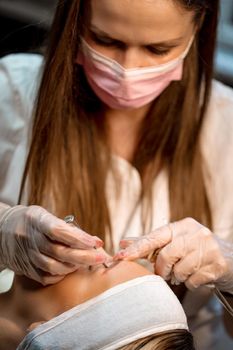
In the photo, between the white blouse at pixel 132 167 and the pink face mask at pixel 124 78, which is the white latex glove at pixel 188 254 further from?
the pink face mask at pixel 124 78

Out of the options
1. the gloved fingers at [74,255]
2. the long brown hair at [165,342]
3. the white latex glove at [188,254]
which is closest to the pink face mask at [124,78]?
the white latex glove at [188,254]

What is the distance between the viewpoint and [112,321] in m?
1.16

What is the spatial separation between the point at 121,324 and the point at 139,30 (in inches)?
24.0

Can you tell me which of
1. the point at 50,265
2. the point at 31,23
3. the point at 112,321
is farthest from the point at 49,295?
the point at 31,23

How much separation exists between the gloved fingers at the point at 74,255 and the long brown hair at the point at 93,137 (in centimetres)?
37

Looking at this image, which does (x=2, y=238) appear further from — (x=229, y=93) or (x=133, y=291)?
(x=229, y=93)

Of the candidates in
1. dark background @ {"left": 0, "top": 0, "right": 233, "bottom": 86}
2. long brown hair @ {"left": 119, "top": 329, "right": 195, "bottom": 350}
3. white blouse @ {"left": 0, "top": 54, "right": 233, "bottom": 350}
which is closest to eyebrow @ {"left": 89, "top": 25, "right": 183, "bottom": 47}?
white blouse @ {"left": 0, "top": 54, "right": 233, "bottom": 350}

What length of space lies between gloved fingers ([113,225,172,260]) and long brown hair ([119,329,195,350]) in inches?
6.8

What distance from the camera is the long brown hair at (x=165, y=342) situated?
1.15 m

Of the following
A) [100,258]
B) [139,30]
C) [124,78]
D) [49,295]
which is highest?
[139,30]

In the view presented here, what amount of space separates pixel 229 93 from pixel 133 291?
81cm

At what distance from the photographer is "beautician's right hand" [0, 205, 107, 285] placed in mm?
1209

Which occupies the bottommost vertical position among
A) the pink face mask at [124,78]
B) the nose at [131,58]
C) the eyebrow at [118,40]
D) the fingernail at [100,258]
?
the fingernail at [100,258]

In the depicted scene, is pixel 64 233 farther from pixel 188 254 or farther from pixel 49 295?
pixel 188 254
